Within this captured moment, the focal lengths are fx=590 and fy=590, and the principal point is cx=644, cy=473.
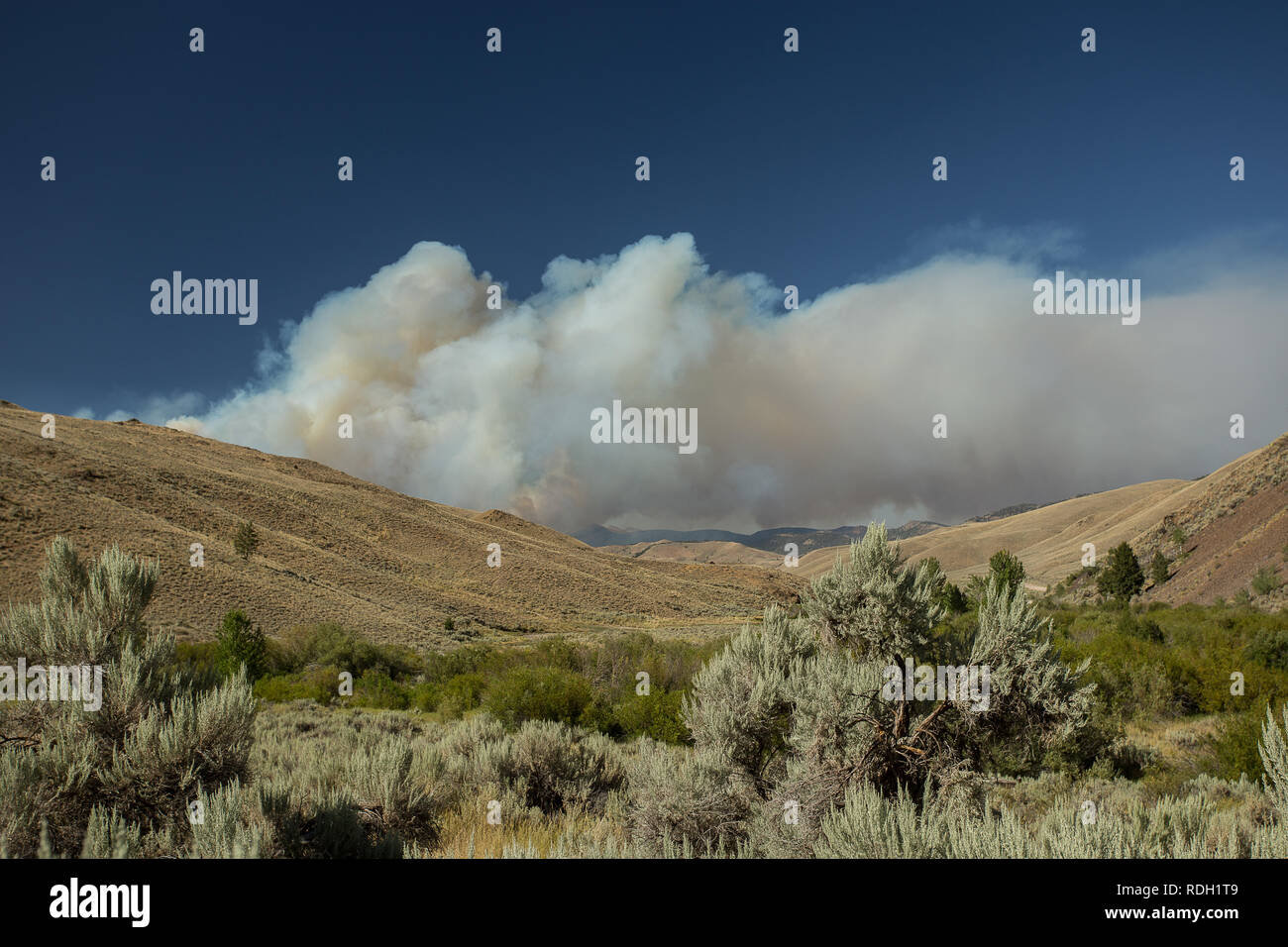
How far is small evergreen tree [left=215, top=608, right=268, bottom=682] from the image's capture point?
21.7 m

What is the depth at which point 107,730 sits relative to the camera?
5520 millimetres

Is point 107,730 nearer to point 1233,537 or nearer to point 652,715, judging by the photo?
point 652,715

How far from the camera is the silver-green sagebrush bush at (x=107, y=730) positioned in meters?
4.59

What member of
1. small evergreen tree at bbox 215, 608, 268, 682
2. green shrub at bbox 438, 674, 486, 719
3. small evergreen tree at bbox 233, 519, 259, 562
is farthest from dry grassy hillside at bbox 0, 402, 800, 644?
green shrub at bbox 438, 674, 486, 719

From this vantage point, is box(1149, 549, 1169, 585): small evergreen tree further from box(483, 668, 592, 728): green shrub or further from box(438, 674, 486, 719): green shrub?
box(438, 674, 486, 719): green shrub

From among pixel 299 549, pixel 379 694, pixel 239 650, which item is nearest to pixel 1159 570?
pixel 379 694

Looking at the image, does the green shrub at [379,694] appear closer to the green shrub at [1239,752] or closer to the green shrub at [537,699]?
the green shrub at [537,699]

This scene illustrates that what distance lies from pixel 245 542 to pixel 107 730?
54.3 meters

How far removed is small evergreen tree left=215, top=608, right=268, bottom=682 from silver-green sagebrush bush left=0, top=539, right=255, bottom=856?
55.7 feet

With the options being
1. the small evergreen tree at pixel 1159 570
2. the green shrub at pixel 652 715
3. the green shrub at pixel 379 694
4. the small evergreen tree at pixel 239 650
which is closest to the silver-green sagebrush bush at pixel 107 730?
the green shrub at pixel 652 715

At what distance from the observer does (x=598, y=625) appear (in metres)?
62.2

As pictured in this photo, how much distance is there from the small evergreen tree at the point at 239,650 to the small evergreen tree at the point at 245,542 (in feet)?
99.1

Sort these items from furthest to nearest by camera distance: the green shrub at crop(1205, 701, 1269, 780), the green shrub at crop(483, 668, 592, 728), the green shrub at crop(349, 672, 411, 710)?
the green shrub at crop(349, 672, 411, 710)
the green shrub at crop(483, 668, 592, 728)
the green shrub at crop(1205, 701, 1269, 780)
